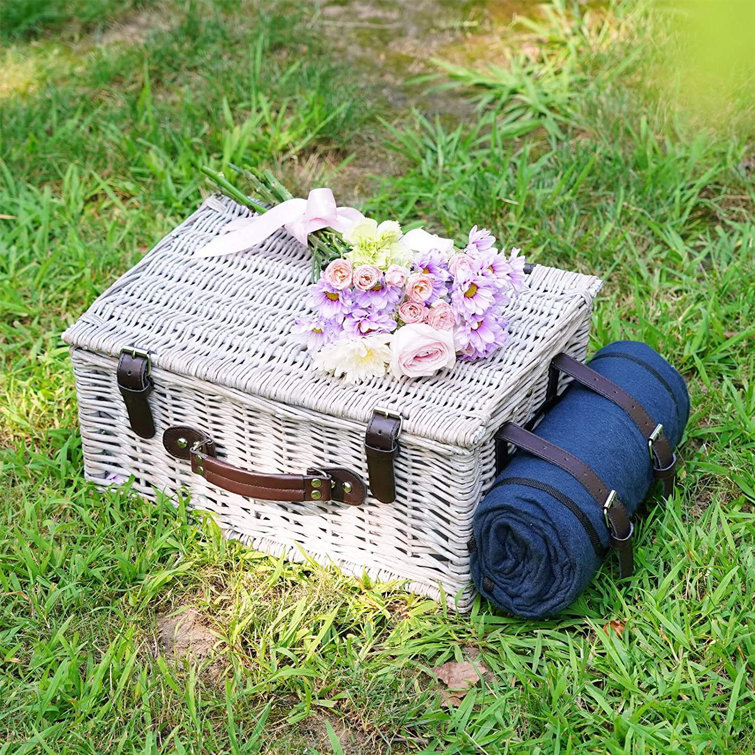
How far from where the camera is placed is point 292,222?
7.73ft

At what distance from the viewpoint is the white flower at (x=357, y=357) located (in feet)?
6.61

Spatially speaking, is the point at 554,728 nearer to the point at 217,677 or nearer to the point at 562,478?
the point at 562,478

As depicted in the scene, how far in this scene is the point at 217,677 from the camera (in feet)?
6.57

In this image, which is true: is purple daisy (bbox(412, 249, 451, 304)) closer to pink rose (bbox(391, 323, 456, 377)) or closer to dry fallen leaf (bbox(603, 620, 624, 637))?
pink rose (bbox(391, 323, 456, 377))

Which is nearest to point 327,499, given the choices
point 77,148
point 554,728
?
point 554,728

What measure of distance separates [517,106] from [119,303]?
1.77m

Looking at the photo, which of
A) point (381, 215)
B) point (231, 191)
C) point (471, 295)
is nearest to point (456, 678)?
point (471, 295)

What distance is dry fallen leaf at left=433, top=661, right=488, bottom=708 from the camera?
6.44 feet

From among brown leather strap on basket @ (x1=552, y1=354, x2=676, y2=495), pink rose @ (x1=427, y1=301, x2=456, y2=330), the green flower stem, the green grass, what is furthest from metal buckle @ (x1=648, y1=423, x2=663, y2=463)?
the green flower stem

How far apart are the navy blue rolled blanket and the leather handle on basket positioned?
0.26 metres

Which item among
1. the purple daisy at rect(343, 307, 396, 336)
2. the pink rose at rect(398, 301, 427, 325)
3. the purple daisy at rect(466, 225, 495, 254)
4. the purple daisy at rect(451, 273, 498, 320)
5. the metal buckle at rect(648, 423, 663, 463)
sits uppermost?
the purple daisy at rect(466, 225, 495, 254)

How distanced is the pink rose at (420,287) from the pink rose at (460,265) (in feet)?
0.17

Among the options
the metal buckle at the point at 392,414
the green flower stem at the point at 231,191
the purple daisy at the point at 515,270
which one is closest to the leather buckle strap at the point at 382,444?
the metal buckle at the point at 392,414

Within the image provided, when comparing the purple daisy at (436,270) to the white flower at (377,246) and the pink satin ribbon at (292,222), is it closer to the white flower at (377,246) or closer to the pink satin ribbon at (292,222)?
the white flower at (377,246)
